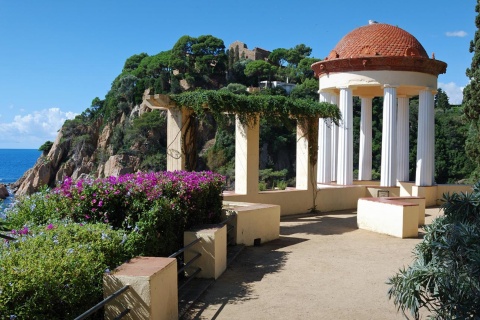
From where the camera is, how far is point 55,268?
4.39 metres

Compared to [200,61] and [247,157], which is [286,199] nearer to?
[247,157]

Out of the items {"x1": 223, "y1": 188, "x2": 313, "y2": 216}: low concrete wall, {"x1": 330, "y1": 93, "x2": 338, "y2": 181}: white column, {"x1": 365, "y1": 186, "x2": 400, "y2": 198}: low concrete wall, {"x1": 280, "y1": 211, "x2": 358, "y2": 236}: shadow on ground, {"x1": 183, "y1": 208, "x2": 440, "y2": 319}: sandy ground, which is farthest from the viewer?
{"x1": 330, "y1": 93, "x2": 338, "y2": 181}: white column

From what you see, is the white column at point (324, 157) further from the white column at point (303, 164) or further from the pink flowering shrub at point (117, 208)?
the pink flowering shrub at point (117, 208)

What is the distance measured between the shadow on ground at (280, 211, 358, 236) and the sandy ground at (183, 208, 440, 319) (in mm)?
161

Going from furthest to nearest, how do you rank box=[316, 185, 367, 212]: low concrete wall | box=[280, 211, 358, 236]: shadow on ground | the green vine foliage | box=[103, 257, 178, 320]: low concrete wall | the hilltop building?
the hilltop building < box=[316, 185, 367, 212]: low concrete wall < box=[280, 211, 358, 236]: shadow on ground < the green vine foliage < box=[103, 257, 178, 320]: low concrete wall

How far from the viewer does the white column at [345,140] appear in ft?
61.6

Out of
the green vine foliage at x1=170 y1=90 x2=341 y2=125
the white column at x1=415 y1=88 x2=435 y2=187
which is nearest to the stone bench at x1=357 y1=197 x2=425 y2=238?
the green vine foliage at x1=170 y1=90 x2=341 y2=125

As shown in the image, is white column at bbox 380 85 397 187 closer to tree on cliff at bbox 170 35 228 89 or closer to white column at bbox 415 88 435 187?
white column at bbox 415 88 435 187

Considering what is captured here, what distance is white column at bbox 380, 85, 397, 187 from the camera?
18359 millimetres

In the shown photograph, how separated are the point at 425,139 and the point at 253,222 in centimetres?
1134

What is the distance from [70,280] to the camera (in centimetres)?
438

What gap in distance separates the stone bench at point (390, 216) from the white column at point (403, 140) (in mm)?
6367

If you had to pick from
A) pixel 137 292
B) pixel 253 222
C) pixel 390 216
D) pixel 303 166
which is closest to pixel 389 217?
pixel 390 216

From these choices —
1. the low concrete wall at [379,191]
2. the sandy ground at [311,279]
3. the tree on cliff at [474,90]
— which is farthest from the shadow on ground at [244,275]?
the tree on cliff at [474,90]
